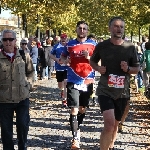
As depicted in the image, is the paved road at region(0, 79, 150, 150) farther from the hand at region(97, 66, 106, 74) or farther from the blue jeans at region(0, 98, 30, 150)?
the hand at region(97, 66, 106, 74)

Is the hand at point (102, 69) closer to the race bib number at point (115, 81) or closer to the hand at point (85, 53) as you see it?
the race bib number at point (115, 81)

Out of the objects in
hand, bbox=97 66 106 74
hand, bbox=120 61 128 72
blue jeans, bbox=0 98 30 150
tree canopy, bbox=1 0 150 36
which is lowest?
blue jeans, bbox=0 98 30 150

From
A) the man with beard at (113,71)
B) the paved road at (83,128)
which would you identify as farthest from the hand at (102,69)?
the paved road at (83,128)

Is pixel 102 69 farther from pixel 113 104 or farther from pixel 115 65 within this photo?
pixel 113 104

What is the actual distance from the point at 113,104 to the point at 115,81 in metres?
0.31

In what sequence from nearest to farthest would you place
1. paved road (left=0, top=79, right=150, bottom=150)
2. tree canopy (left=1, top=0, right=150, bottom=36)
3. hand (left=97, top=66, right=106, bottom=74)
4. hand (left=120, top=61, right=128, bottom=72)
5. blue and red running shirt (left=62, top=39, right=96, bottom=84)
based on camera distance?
hand (left=120, top=61, right=128, bottom=72) → hand (left=97, top=66, right=106, bottom=74) → blue and red running shirt (left=62, top=39, right=96, bottom=84) → paved road (left=0, top=79, right=150, bottom=150) → tree canopy (left=1, top=0, right=150, bottom=36)

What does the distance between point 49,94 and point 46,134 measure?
23.6 feet

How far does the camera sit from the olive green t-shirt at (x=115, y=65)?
585cm

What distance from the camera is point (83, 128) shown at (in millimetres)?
8945

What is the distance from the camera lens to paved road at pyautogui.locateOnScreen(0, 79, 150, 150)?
745 centimetres

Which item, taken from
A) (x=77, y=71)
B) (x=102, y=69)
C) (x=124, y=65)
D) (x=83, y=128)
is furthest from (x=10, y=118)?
(x=83, y=128)

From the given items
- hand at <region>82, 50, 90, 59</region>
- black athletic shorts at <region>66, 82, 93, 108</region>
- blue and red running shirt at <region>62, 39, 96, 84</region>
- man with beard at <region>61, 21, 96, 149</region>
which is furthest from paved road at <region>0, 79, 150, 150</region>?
hand at <region>82, 50, 90, 59</region>

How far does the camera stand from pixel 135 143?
7605 mm

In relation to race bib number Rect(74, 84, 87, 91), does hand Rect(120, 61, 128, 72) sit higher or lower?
higher
